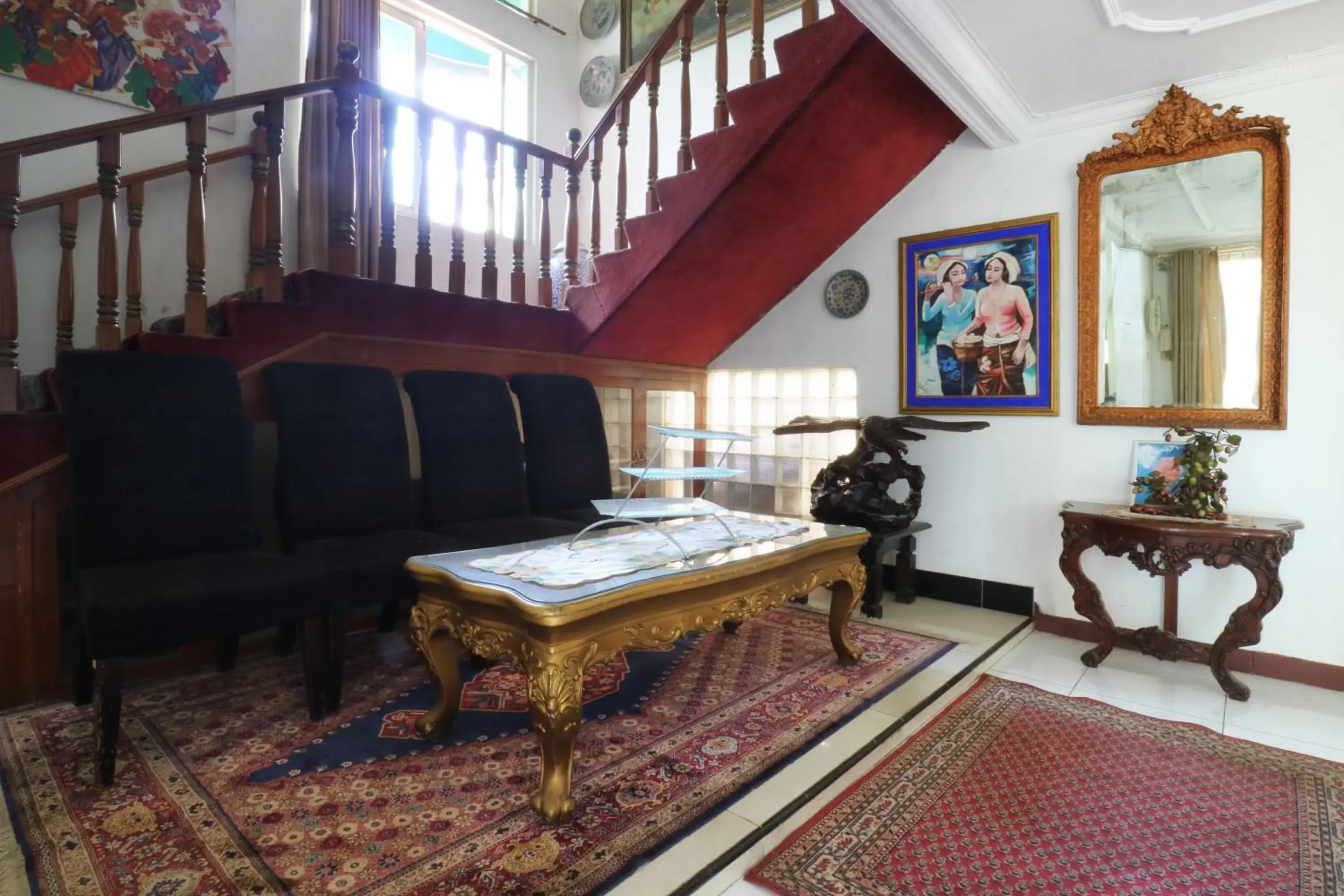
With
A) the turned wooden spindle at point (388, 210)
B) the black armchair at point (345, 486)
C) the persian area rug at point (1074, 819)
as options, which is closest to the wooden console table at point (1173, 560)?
the persian area rug at point (1074, 819)

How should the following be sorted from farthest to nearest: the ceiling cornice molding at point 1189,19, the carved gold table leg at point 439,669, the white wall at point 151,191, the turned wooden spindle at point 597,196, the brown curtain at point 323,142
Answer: the brown curtain at point 323,142
the turned wooden spindle at point 597,196
the white wall at point 151,191
the ceiling cornice molding at point 1189,19
the carved gold table leg at point 439,669

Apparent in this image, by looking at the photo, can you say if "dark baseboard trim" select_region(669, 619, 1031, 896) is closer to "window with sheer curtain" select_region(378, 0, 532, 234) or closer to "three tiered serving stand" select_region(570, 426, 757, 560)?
"three tiered serving stand" select_region(570, 426, 757, 560)

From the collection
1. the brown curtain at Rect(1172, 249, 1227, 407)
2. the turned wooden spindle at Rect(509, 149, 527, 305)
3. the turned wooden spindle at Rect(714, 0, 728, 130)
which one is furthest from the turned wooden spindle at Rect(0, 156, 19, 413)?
the brown curtain at Rect(1172, 249, 1227, 407)

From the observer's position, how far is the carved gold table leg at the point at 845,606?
2682 millimetres

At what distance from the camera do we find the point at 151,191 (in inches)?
146

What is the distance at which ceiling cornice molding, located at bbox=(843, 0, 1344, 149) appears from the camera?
2338 mm

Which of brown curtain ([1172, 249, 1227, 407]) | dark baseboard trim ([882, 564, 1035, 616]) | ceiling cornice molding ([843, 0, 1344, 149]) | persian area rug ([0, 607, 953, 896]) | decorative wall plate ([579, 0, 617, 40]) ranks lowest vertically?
persian area rug ([0, 607, 953, 896])

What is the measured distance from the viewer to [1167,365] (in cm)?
305

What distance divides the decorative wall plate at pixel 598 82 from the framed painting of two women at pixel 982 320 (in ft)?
11.1

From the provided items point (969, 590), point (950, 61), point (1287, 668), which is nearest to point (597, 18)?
point (950, 61)

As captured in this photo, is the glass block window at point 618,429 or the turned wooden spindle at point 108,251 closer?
the turned wooden spindle at point 108,251

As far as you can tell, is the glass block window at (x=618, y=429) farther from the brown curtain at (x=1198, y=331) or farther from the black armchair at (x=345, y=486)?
the brown curtain at (x=1198, y=331)

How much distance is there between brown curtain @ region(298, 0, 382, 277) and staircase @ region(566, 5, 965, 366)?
1.68 metres

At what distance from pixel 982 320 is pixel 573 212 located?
2.19 meters
